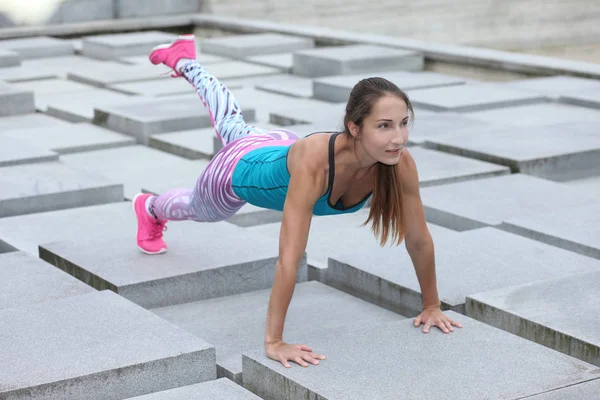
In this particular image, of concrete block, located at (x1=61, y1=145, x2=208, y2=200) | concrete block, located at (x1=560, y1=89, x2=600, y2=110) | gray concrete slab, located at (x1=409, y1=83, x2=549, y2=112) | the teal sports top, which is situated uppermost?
the teal sports top

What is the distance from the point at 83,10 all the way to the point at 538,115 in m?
9.29

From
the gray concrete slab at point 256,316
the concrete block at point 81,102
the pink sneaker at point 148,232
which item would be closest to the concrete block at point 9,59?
the concrete block at point 81,102

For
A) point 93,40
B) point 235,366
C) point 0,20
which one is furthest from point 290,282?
point 0,20

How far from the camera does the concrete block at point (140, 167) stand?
7176 mm

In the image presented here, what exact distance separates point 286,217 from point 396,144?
0.49 meters

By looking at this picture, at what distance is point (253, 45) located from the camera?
1373cm

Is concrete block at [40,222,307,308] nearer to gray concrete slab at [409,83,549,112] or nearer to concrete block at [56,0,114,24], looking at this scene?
gray concrete slab at [409,83,549,112]

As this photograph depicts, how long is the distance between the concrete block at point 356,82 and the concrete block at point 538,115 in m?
1.17

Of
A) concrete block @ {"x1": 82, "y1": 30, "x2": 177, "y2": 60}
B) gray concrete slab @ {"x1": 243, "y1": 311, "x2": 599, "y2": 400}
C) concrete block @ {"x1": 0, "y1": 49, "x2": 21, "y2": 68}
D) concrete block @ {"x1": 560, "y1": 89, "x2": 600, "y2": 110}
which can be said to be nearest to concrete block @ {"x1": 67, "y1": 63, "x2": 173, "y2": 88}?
concrete block @ {"x1": 0, "y1": 49, "x2": 21, "y2": 68}

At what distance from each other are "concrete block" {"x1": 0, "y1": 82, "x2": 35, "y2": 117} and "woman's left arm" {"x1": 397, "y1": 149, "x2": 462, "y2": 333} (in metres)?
6.93

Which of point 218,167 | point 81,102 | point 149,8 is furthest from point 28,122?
point 149,8

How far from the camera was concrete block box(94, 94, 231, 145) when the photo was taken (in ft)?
29.3

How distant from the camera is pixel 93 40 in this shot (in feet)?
47.0

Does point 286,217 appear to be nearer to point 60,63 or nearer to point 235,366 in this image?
point 235,366
